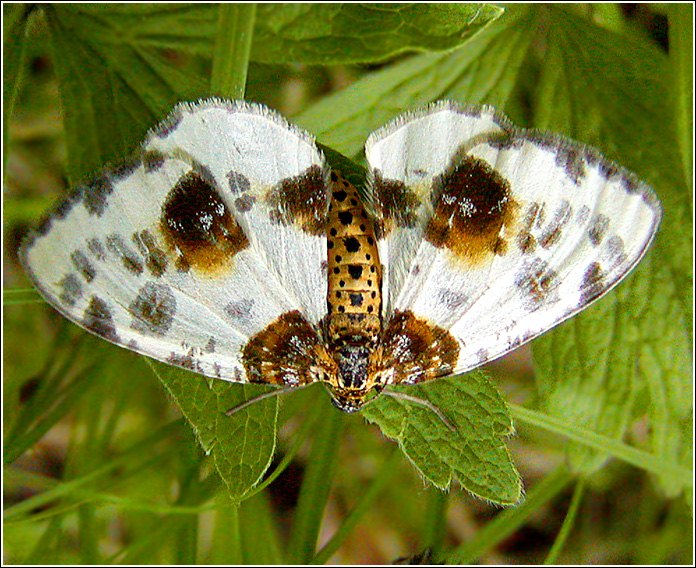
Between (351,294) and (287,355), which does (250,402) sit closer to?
(287,355)

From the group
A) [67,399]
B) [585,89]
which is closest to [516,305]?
[585,89]

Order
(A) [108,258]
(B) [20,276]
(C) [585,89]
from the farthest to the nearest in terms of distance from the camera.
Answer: (B) [20,276]
(C) [585,89]
(A) [108,258]

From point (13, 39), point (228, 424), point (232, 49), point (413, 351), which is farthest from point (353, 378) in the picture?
point (13, 39)

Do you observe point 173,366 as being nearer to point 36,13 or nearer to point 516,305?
point 516,305

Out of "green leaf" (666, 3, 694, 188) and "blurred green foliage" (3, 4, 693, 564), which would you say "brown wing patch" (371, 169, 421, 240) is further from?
"green leaf" (666, 3, 694, 188)

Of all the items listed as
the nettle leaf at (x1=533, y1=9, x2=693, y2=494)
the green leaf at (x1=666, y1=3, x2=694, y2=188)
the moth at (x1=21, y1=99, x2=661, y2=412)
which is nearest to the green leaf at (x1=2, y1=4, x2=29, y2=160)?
the moth at (x1=21, y1=99, x2=661, y2=412)

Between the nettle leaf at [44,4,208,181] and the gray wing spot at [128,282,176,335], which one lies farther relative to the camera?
the nettle leaf at [44,4,208,181]

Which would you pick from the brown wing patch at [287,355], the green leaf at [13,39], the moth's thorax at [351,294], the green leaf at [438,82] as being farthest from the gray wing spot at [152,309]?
the green leaf at [13,39]
